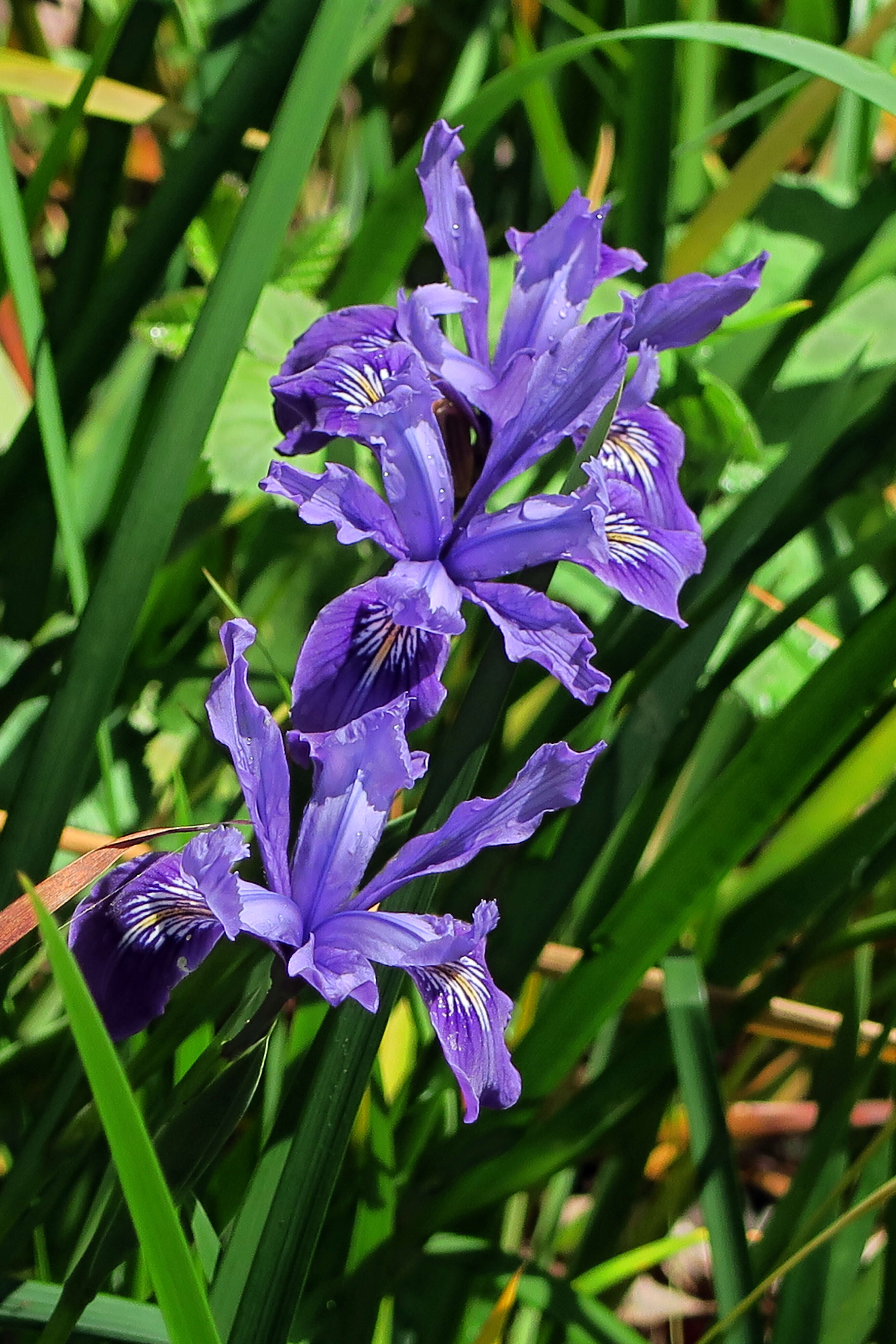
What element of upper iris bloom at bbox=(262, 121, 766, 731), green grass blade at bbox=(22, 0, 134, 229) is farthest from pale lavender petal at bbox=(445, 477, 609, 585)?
green grass blade at bbox=(22, 0, 134, 229)

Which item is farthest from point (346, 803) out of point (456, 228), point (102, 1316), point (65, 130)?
point (65, 130)

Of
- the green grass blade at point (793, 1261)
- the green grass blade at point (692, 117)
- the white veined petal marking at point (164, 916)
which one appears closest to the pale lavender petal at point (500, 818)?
the white veined petal marking at point (164, 916)

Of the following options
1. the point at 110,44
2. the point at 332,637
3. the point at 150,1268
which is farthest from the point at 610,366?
the point at 110,44

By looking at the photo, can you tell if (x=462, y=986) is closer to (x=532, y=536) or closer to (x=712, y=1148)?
(x=532, y=536)

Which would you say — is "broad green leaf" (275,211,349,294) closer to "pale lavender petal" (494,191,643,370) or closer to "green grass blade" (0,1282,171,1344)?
"pale lavender petal" (494,191,643,370)

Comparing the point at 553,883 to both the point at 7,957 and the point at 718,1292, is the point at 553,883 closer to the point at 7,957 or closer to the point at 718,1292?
the point at 718,1292

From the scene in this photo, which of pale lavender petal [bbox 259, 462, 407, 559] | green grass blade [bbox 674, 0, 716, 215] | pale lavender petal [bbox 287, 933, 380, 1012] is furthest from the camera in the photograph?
green grass blade [bbox 674, 0, 716, 215]
